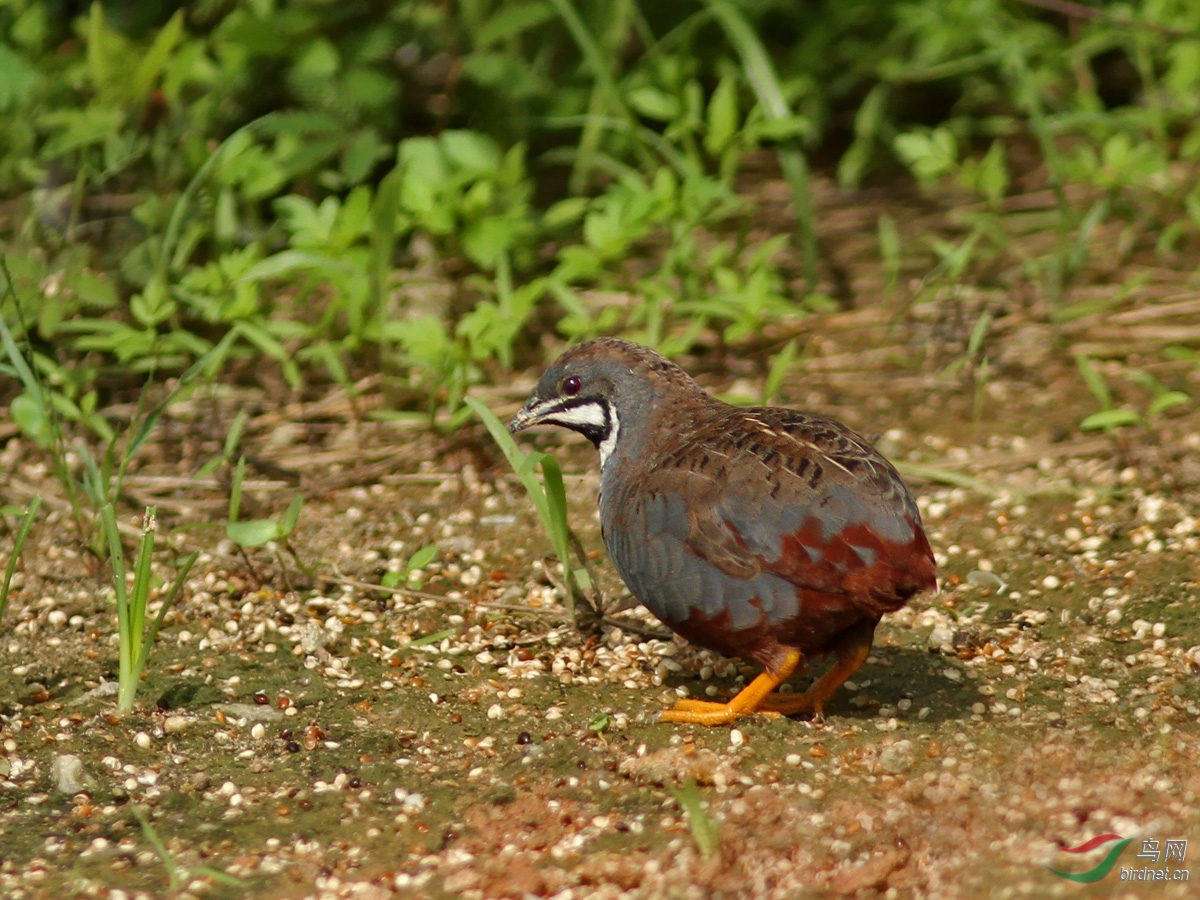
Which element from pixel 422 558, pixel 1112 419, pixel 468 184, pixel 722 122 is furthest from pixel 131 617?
pixel 1112 419

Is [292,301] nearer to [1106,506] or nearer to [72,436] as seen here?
[72,436]

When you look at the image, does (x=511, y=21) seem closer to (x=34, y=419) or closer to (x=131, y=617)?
(x=34, y=419)

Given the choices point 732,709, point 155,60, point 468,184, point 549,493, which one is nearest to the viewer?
point 732,709

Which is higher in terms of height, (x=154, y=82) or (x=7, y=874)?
(x=154, y=82)

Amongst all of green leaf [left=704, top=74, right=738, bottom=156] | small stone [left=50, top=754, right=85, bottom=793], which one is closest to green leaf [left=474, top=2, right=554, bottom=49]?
green leaf [left=704, top=74, right=738, bottom=156]

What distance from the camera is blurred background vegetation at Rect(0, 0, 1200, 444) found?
17.5 feet

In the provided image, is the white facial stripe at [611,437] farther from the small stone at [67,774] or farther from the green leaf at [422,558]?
the small stone at [67,774]

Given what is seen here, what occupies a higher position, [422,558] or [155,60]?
[155,60]

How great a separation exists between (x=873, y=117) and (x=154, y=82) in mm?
3454

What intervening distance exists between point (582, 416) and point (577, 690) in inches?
33.5

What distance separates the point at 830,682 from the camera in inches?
154

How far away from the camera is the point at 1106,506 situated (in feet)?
16.3

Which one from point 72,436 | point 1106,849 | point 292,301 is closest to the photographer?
point 1106,849

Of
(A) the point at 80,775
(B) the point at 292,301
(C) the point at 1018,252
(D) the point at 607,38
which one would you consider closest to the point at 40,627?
(A) the point at 80,775
